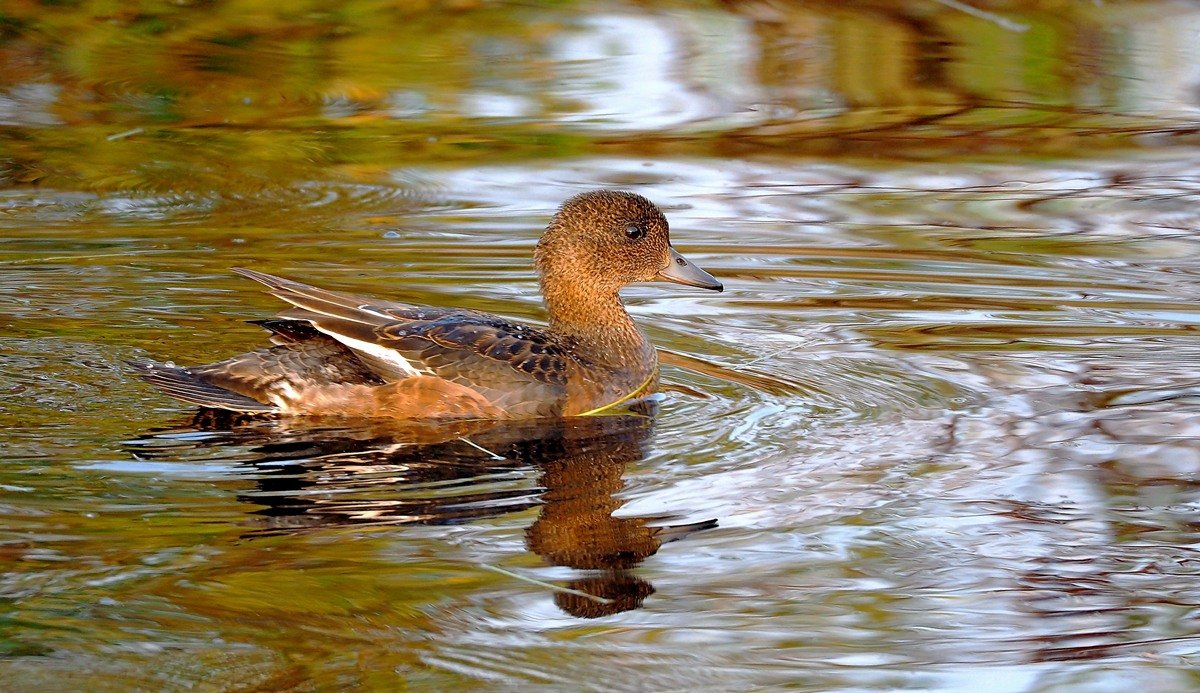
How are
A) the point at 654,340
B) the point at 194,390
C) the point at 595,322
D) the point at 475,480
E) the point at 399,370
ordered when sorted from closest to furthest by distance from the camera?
the point at 475,480 < the point at 194,390 < the point at 399,370 < the point at 595,322 < the point at 654,340

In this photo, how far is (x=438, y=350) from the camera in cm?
638

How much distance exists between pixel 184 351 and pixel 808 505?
9.75 feet

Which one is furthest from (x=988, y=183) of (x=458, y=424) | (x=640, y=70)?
(x=458, y=424)

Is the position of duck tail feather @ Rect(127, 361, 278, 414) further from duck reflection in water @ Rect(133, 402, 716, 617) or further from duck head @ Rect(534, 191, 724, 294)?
duck head @ Rect(534, 191, 724, 294)

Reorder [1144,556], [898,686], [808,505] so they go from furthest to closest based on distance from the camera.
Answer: [808,505], [1144,556], [898,686]

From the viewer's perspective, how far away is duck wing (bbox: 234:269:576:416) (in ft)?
20.8

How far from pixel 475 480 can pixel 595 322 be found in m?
1.76

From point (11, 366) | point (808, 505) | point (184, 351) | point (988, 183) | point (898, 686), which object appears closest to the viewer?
point (898, 686)

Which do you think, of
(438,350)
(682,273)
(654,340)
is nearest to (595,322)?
(682,273)

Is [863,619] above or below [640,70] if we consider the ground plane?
below

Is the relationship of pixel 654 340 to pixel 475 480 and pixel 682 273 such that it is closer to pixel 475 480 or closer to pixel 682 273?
pixel 682 273

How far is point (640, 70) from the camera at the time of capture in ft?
38.3

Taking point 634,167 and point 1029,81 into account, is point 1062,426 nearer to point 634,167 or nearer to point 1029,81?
point 634,167

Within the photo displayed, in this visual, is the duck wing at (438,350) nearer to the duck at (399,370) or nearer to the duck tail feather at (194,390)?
the duck at (399,370)
